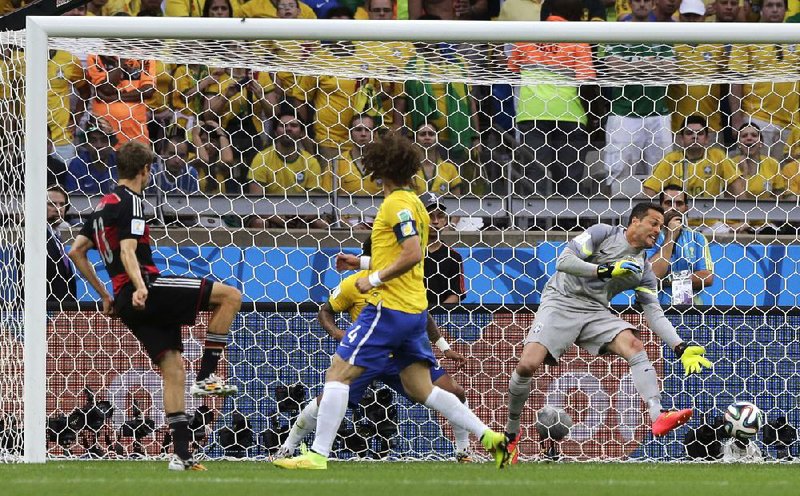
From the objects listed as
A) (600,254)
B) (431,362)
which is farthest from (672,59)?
(431,362)

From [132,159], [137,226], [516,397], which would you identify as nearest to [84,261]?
[137,226]

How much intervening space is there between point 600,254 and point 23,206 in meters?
3.61

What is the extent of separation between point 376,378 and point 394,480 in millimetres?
1614

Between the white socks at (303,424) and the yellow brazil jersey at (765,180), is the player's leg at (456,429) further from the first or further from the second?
the yellow brazil jersey at (765,180)

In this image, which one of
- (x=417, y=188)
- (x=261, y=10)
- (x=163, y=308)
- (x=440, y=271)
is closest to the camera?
(x=163, y=308)

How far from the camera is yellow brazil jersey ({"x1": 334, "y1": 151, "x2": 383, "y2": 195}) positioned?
397 inches

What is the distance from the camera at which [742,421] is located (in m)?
8.30

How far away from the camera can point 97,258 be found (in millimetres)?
9625

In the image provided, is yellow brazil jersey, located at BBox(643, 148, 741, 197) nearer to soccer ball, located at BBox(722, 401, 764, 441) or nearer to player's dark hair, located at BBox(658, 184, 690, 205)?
player's dark hair, located at BBox(658, 184, 690, 205)

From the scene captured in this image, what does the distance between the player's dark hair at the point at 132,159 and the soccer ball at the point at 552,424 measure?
3339mm

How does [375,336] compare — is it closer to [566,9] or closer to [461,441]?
[461,441]

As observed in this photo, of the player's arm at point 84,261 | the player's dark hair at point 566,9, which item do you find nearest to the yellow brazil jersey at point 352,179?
the player's dark hair at point 566,9

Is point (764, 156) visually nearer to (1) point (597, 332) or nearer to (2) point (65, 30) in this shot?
(1) point (597, 332)

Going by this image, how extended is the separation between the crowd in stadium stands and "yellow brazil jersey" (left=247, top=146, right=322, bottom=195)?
0.4 inches
